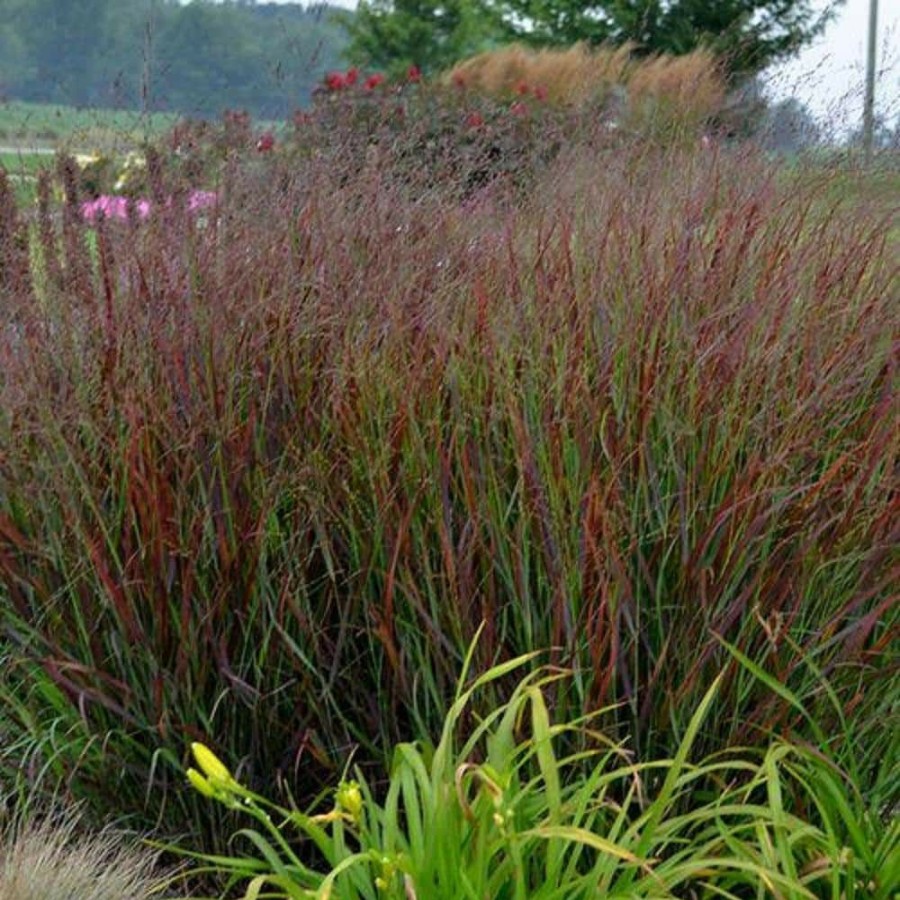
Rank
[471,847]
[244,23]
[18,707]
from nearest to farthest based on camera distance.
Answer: [471,847], [18,707], [244,23]

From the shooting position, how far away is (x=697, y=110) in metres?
8.19

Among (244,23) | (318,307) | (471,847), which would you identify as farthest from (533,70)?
(471,847)

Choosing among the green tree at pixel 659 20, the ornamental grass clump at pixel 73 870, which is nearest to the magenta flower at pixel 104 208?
the ornamental grass clump at pixel 73 870

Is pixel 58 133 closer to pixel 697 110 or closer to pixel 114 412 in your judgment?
pixel 114 412

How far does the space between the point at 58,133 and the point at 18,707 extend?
2015mm

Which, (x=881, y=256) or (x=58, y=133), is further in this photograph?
(x=58, y=133)

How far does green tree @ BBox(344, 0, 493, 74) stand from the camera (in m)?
26.2

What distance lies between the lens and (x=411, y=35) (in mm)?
26594

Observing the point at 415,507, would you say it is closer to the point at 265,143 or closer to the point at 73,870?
the point at 73,870

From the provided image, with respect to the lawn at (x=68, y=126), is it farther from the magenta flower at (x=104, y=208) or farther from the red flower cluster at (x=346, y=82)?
the red flower cluster at (x=346, y=82)

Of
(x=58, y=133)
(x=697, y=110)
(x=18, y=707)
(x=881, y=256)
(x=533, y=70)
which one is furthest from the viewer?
(x=533, y=70)

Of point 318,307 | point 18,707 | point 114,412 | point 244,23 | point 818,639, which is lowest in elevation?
point 18,707

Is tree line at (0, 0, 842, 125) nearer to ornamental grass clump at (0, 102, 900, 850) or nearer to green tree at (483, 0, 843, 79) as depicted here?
ornamental grass clump at (0, 102, 900, 850)

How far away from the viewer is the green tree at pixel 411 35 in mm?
26172
